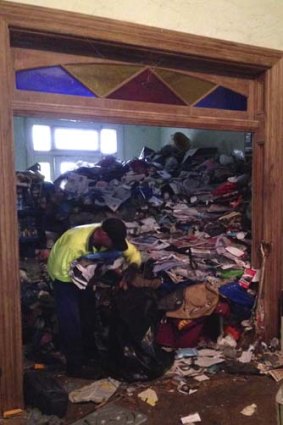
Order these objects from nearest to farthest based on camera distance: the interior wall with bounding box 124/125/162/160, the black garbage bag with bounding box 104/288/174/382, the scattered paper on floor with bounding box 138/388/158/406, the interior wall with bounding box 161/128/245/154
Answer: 1. the scattered paper on floor with bounding box 138/388/158/406
2. the black garbage bag with bounding box 104/288/174/382
3. the interior wall with bounding box 161/128/245/154
4. the interior wall with bounding box 124/125/162/160

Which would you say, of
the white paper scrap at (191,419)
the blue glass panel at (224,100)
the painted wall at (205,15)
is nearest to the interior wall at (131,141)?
the blue glass panel at (224,100)

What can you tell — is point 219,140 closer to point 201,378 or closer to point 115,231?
point 115,231

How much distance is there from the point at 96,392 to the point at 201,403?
659mm

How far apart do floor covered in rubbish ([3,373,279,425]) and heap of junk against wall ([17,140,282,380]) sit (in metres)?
0.39

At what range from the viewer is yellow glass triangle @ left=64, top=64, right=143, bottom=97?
2379mm

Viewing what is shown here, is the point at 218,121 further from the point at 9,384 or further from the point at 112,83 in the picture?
the point at 9,384

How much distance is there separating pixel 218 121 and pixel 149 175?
2223 mm

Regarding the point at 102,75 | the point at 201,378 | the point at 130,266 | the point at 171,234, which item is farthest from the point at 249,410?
the point at 102,75

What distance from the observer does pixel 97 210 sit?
4.39 m

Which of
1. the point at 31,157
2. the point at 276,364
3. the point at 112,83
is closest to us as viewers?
the point at 112,83

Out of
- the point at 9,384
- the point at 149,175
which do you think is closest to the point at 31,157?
the point at 149,175

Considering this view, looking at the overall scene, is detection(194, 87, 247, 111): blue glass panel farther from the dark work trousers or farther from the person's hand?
the dark work trousers

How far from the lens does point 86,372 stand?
265cm

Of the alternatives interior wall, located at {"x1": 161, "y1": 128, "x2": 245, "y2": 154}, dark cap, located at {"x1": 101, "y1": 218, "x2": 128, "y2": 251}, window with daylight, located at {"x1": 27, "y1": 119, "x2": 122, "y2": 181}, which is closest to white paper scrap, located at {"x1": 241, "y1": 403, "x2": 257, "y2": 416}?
dark cap, located at {"x1": 101, "y1": 218, "x2": 128, "y2": 251}
